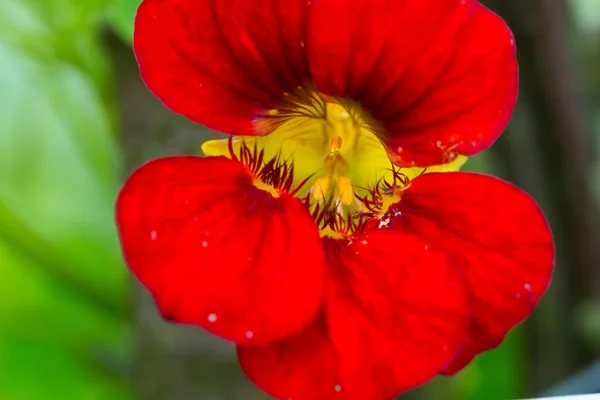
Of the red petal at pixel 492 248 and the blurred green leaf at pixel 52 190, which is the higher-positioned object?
the red petal at pixel 492 248

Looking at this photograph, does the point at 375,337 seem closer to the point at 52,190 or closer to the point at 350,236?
the point at 350,236

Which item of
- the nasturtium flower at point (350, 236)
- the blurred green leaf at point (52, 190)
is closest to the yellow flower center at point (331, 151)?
the nasturtium flower at point (350, 236)

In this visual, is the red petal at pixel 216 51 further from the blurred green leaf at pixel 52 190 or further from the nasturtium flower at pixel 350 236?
the blurred green leaf at pixel 52 190

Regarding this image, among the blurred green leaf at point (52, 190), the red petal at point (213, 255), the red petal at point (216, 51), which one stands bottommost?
the blurred green leaf at point (52, 190)

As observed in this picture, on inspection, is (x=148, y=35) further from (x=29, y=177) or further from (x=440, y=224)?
(x=29, y=177)

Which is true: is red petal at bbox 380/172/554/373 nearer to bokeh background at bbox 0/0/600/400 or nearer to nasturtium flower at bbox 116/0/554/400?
nasturtium flower at bbox 116/0/554/400

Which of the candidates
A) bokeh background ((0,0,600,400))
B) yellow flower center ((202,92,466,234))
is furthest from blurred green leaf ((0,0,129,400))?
yellow flower center ((202,92,466,234))

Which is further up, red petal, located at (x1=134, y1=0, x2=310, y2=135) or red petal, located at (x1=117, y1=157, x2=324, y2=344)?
red petal, located at (x1=134, y1=0, x2=310, y2=135)
